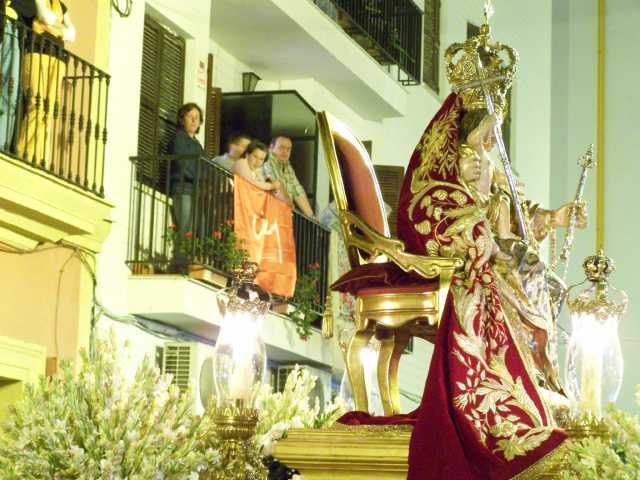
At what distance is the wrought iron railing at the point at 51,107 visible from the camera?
9.97m

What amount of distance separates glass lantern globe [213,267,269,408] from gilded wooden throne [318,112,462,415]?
0.87 meters

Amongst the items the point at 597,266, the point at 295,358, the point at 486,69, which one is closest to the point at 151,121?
the point at 295,358

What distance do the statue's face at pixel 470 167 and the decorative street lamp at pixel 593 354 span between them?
3.08 feet

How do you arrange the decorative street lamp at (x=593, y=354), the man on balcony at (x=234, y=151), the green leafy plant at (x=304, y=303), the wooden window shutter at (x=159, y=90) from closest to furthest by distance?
the decorative street lamp at (x=593, y=354), the wooden window shutter at (x=159, y=90), the man on balcony at (x=234, y=151), the green leafy plant at (x=304, y=303)

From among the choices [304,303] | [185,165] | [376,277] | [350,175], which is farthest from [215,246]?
[376,277]

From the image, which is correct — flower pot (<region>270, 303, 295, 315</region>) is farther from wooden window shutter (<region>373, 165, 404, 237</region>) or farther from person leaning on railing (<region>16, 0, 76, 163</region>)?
person leaning on railing (<region>16, 0, 76, 163</region>)

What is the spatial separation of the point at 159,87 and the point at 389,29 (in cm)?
452

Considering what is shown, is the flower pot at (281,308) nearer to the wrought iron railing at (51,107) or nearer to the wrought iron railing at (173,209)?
the wrought iron railing at (173,209)

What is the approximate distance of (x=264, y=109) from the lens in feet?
48.4

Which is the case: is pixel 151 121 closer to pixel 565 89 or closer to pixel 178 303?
pixel 178 303

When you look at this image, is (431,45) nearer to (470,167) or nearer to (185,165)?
(185,165)

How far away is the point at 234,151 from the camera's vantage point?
44.6 feet

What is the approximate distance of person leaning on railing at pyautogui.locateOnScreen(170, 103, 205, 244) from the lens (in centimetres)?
1255

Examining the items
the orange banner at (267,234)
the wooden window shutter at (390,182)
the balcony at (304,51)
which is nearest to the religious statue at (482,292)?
the orange banner at (267,234)
